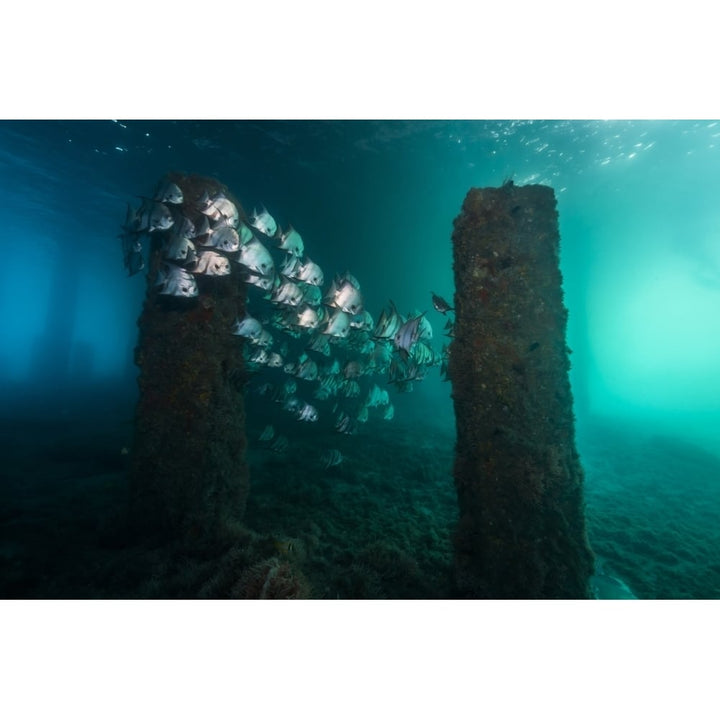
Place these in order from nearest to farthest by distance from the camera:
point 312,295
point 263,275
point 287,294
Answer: point 263,275, point 287,294, point 312,295

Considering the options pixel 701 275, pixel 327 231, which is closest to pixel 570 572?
pixel 327 231

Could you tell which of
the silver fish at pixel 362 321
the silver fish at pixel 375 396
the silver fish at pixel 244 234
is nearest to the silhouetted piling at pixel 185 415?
the silver fish at pixel 244 234

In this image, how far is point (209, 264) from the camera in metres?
5.24

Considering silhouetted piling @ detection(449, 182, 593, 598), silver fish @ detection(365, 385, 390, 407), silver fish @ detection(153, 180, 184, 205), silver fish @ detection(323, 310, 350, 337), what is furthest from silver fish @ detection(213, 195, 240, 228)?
silver fish @ detection(365, 385, 390, 407)

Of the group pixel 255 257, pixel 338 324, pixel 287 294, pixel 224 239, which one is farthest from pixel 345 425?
Answer: pixel 224 239

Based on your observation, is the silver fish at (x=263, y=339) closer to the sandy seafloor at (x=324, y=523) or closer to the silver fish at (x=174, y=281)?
the silver fish at (x=174, y=281)

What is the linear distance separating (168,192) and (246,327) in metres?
2.36

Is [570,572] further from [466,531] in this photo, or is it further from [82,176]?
[82,176]

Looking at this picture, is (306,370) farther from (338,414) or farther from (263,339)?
(338,414)

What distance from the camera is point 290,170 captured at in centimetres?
1795

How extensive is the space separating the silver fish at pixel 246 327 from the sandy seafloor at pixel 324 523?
314cm

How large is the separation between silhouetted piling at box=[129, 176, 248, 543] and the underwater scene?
0.04m

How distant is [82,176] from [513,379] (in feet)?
86.8

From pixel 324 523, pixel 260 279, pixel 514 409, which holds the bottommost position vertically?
pixel 324 523
